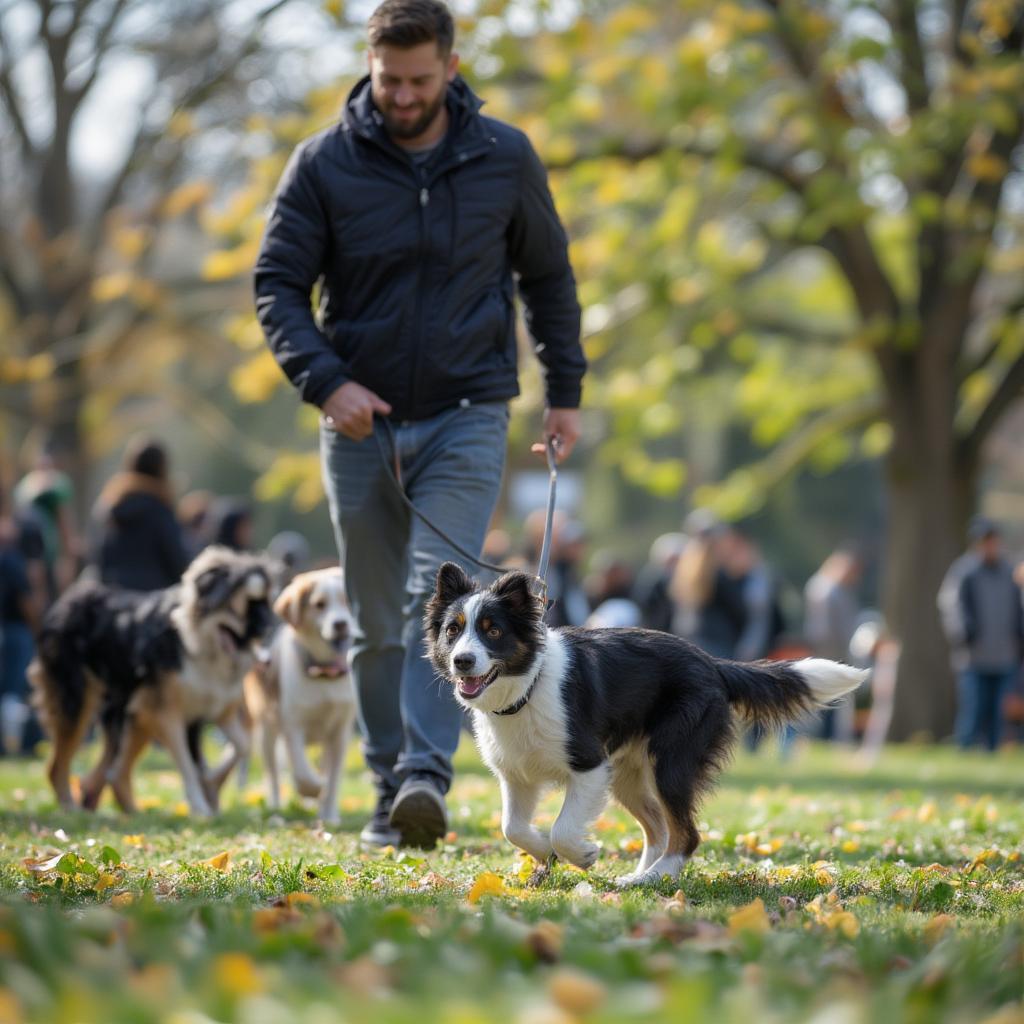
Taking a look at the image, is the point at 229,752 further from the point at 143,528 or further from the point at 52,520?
the point at 52,520

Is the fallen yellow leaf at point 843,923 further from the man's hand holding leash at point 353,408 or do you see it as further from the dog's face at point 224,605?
the dog's face at point 224,605

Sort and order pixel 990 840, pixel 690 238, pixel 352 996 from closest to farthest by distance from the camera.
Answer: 1. pixel 352 996
2. pixel 990 840
3. pixel 690 238

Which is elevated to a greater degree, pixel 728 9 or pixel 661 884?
pixel 728 9

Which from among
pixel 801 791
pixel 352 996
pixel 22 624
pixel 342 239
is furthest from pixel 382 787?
pixel 22 624

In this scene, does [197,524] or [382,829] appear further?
[197,524]

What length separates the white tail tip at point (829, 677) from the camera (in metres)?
5.59

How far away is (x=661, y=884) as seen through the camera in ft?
17.3

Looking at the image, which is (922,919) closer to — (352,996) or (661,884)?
(661,884)

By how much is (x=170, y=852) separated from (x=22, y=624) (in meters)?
7.54

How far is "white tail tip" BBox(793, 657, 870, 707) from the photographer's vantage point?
5.59m

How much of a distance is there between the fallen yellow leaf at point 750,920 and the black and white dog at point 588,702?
103 cm

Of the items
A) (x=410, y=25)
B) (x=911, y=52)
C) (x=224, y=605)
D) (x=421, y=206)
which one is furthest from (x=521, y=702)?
(x=911, y=52)

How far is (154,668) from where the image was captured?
8383 millimetres

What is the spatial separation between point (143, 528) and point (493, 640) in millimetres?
Result: 6415
